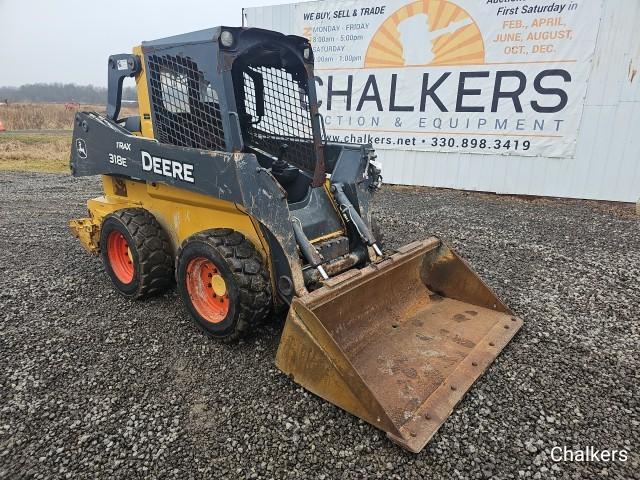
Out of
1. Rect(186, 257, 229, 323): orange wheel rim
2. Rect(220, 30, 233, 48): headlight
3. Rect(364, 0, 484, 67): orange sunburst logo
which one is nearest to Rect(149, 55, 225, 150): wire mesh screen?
Rect(220, 30, 233, 48): headlight

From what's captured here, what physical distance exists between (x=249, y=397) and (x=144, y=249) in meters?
1.69

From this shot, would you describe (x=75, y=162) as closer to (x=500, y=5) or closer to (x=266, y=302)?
(x=266, y=302)

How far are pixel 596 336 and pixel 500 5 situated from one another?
6852 millimetres

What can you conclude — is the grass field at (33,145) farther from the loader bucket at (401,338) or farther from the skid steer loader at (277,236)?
the loader bucket at (401,338)

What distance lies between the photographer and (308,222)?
351cm

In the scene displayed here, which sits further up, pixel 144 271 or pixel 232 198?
pixel 232 198

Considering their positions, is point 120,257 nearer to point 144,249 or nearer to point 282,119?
point 144,249

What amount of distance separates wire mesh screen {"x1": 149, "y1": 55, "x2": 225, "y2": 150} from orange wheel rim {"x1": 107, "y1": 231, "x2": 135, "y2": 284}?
110cm

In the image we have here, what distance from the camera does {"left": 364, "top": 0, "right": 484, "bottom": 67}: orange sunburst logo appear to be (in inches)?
325

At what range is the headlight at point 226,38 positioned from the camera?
2961 mm

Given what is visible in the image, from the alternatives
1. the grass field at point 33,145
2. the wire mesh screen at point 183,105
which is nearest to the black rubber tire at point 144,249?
the wire mesh screen at point 183,105

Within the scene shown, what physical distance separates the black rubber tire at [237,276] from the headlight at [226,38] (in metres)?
1.30

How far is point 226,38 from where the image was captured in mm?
2986

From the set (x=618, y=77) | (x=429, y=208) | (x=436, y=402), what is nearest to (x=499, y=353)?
(x=436, y=402)
